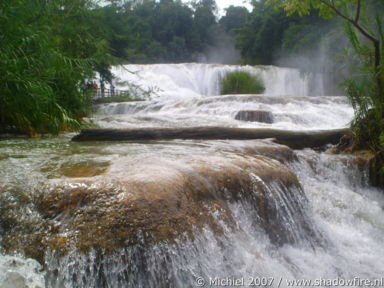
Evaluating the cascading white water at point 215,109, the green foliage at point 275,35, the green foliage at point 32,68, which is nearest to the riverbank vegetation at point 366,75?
the cascading white water at point 215,109

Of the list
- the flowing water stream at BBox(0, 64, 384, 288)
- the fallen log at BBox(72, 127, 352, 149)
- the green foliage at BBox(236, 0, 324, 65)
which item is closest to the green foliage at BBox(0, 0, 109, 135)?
the flowing water stream at BBox(0, 64, 384, 288)

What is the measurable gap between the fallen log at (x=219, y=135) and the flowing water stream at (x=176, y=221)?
0.79m

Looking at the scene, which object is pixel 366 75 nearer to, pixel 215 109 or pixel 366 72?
pixel 366 72

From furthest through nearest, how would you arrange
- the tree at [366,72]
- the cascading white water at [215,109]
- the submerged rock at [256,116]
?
1. the submerged rock at [256,116]
2. the cascading white water at [215,109]
3. the tree at [366,72]

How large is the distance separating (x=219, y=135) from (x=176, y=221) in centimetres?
311

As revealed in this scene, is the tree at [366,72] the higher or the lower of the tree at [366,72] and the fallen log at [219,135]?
the higher

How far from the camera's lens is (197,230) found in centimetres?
211

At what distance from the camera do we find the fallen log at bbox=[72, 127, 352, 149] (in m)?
4.80

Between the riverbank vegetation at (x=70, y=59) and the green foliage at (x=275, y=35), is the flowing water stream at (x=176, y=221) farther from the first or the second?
the green foliage at (x=275, y=35)

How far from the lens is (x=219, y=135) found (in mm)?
5055

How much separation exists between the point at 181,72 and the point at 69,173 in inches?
811

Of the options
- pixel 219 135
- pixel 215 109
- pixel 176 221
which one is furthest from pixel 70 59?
pixel 215 109

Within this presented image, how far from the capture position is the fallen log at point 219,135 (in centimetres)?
480

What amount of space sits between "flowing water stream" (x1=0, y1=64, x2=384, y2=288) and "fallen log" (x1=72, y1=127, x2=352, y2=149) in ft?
2.61
